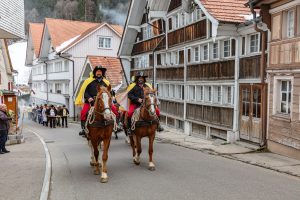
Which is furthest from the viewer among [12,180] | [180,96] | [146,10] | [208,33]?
[146,10]

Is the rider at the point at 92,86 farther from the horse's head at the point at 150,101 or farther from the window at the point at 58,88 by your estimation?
the window at the point at 58,88

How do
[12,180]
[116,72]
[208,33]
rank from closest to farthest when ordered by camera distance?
[12,180]
[208,33]
[116,72]

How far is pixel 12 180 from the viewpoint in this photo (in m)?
9.27

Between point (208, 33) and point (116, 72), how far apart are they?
65.7ft

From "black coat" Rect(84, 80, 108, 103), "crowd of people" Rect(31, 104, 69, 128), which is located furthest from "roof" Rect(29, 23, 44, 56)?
"black coat" Rect(84, 80, 108, 103)

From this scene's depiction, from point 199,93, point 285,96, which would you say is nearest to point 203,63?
point 199,93

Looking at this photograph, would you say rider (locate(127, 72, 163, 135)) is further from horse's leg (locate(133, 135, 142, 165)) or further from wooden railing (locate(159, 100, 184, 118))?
wooden railing (locate(159, 100, 184, 118))

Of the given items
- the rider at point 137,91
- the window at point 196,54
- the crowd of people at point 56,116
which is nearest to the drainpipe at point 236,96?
the window at point 196,54

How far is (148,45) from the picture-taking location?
29375mm

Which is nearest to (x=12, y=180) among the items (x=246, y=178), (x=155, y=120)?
(x=155, y=120)

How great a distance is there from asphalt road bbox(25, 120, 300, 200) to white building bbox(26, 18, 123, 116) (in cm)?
3465

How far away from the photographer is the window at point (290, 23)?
13336mm

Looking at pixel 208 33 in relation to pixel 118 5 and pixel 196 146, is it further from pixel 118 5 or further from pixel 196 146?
pixel 118 5

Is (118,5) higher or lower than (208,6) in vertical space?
higher
